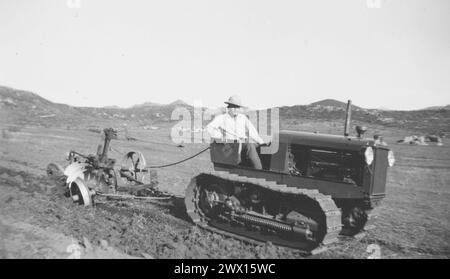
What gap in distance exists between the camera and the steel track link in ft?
19.0

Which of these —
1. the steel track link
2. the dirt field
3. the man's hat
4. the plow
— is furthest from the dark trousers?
the plow

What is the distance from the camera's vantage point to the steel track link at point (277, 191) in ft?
19.0

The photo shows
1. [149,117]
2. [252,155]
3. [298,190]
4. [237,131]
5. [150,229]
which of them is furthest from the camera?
[149,117]

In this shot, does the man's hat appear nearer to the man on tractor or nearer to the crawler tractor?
the man on tractor

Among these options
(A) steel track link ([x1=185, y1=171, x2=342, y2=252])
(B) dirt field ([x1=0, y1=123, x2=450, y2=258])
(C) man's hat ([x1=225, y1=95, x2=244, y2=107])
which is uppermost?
(C) man's hat ([x1=225, y1=95, x2=244, y2=107])

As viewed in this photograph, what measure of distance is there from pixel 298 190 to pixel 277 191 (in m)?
0.37

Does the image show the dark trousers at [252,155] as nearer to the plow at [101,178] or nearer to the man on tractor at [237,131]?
the man on tractor at [237,131]

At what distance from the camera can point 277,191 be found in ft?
20.5

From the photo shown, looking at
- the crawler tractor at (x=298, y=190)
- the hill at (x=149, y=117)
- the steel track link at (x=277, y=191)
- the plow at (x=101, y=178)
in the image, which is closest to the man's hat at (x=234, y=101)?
the crawler tractor at (x=298, y=190)

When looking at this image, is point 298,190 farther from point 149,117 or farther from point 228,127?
point 149,117

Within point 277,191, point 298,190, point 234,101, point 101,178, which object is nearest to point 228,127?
point 234,101

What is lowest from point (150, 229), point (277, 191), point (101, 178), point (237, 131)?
point (150, 229)

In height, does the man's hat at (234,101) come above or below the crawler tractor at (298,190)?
above
